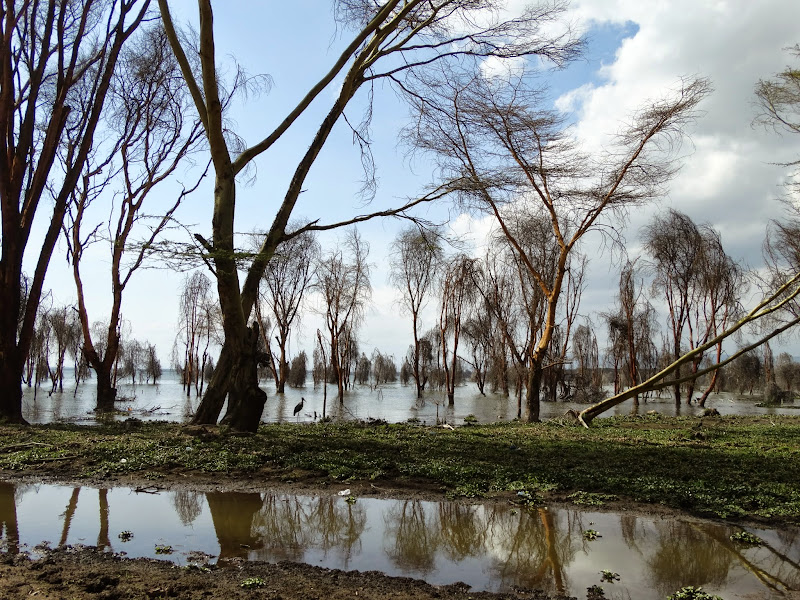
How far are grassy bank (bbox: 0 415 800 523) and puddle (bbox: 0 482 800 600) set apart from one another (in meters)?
0.68

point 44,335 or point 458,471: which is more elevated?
point 44,335

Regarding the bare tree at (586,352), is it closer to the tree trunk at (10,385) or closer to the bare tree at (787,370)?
the bare tree at (787,370)

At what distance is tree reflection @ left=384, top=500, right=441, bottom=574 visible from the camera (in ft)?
15.1

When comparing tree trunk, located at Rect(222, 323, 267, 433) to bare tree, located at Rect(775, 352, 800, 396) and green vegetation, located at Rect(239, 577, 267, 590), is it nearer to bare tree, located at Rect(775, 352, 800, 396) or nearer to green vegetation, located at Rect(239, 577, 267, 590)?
green vegetation, located at Rect(239, 577, 267, 590)

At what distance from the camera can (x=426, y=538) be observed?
5.23 metres

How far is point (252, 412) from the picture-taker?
9.72 metres

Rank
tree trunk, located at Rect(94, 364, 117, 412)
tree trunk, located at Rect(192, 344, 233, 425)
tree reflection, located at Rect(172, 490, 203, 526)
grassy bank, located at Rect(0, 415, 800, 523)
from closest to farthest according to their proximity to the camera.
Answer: tree reflection, located at Rect(172, 490, 203, 526), grassy bank, located at Rect(0, 415, 800, 523), tree trunk, located at Rect(192, 344, 233, 425), tree trunk, located at Rect(94, 364, 117, 412)

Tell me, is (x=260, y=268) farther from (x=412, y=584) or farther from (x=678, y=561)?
(x=678, y=561)

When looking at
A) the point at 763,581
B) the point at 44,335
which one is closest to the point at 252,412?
the point at 763,581

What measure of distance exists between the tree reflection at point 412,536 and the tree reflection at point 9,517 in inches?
120

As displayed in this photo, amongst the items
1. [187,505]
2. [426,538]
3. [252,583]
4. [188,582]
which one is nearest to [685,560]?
[426,538]

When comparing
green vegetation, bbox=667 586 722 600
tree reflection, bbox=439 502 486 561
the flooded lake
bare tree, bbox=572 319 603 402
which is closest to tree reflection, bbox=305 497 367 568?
tree reflection, bbox=439 502 486 561

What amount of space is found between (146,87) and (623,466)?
60.9ft

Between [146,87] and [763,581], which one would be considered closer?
[763,581]
